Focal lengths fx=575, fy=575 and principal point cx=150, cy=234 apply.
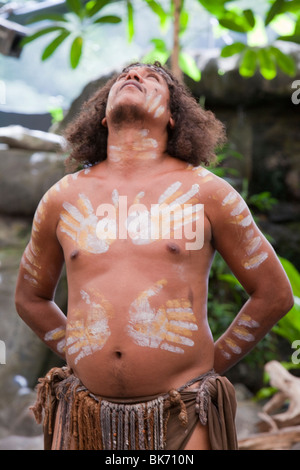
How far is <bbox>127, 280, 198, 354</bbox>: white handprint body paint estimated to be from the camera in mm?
1599

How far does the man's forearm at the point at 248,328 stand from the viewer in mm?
1771

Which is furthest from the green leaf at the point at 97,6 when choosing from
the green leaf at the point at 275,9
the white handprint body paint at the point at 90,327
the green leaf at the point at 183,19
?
the white handprint body paint at the point at 90,327

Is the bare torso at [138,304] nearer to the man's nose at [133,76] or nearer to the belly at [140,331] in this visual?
the belly at [140,331]

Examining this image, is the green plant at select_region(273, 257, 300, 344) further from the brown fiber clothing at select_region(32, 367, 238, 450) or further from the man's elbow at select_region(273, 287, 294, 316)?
the brown fiber clothing at select_region(32, 367, 238, 450)

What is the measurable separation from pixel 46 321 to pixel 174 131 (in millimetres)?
796

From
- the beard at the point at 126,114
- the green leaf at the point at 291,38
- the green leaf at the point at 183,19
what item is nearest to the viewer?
the beard at the point at 126,114

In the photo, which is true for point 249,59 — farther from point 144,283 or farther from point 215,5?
point 144,283

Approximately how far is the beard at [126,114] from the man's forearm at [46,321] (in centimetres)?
67

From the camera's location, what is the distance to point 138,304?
162 centimetres

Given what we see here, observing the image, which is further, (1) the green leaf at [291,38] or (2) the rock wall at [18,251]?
(2) the rock wall at [18,251]

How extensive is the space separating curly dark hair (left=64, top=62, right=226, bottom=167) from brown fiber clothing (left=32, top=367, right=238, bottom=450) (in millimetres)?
754

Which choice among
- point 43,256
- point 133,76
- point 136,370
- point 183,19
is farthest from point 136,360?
point 183,19

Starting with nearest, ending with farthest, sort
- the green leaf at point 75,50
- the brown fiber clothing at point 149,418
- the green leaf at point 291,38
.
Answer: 1. the brown fiber clothing at point 149,418
2. the green leaf at point 291,38
3. the green leaf at point 75,50

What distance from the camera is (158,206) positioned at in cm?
174
